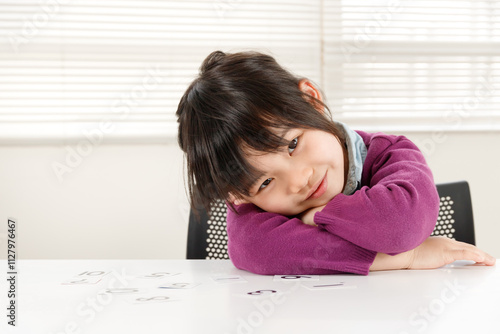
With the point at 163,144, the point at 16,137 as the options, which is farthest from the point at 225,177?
the point at 16,137

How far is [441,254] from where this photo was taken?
0.87 m

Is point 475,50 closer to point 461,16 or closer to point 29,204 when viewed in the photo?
point 461,16

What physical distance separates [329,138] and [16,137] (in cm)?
150

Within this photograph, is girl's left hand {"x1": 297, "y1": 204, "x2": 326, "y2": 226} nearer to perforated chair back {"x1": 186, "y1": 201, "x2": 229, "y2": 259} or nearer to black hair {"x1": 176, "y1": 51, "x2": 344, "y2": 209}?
black hair {"x1": 176, "y1": 51, "x2": 344, "y2": 209}

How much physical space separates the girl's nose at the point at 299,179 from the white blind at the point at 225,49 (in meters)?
1.28

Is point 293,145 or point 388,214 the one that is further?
point 293,145

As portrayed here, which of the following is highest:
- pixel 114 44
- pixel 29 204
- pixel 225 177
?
pixel 114 44

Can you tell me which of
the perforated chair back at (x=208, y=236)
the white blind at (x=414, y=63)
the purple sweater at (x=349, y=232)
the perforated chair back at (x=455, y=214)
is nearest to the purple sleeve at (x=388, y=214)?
the purple sweater at (x=349, y=232)

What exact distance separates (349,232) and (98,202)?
1.48 meters

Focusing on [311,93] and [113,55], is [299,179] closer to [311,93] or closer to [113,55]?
[311,93]

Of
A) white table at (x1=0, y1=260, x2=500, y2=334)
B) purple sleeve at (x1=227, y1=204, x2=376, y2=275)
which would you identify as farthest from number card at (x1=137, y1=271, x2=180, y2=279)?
purple sleeve at (x1=227, y1=204, x2=376, y2=275)

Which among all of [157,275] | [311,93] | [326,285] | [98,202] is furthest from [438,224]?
[98,202]

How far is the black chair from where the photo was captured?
46.5 inches

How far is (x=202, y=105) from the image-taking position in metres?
0.92
